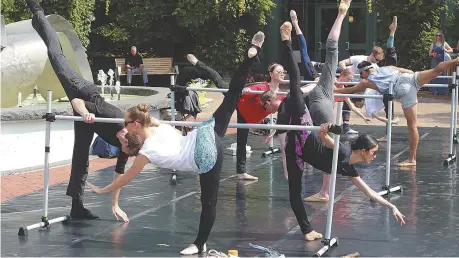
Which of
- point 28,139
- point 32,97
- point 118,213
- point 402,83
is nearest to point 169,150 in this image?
point 118,213

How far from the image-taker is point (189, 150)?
7.68 metres

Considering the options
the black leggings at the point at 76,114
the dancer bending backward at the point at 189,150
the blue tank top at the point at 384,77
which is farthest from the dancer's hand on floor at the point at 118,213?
the blue tank top at the point at 384,77

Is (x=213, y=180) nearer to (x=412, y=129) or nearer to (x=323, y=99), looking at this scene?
(x=323, y=99)

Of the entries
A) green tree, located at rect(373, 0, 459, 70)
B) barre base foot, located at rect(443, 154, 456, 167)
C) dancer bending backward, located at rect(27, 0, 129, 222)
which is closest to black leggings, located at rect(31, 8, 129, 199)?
dancer bending backward, located at rect(27, 0, 129, 222)

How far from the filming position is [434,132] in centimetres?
1736

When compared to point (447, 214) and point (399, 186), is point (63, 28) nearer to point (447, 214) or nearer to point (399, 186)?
point (399, 186)

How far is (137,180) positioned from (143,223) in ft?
9.00

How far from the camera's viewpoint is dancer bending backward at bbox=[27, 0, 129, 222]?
9021 mm

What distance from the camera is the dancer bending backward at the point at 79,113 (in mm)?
9021

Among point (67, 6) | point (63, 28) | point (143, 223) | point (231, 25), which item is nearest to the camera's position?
point (143, 223)

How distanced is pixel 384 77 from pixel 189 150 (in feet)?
17.1

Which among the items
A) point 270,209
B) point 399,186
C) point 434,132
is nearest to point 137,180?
point 270,209

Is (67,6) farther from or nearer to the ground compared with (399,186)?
farther from the ground

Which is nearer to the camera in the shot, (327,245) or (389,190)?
(327,245)
